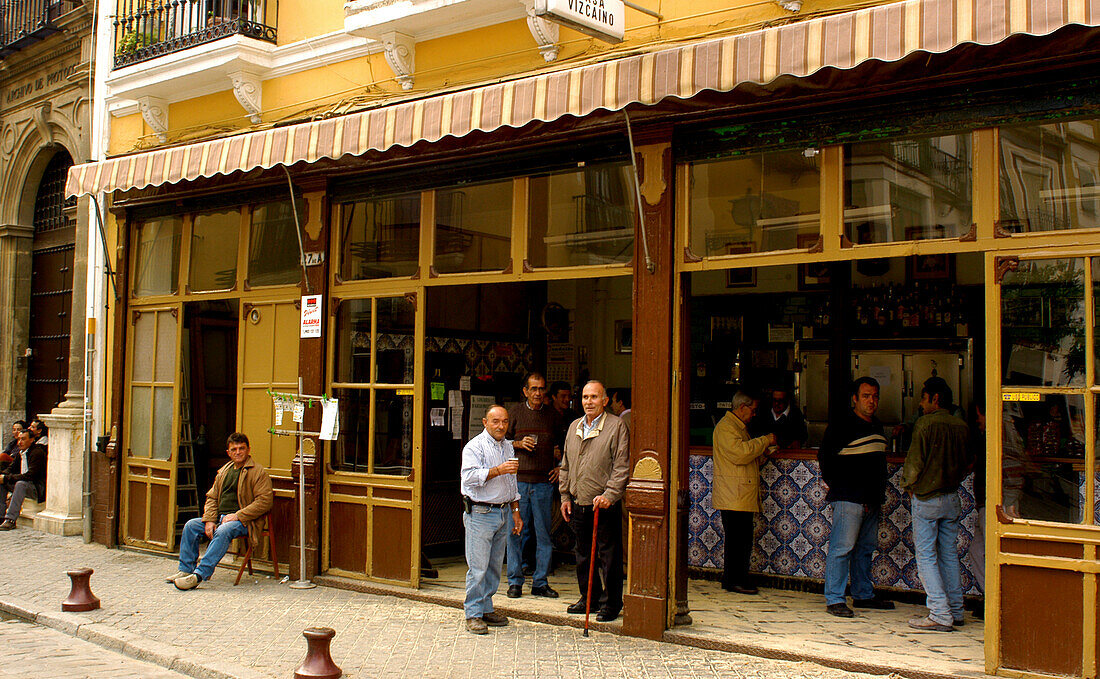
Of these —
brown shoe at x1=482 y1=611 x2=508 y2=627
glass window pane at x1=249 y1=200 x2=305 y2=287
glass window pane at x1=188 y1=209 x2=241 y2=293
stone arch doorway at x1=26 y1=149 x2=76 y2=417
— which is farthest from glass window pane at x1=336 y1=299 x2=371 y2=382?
stone arch doorway at x1=26 y1=149 x2=76 y2=417

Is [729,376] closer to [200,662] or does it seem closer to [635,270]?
[635,270]

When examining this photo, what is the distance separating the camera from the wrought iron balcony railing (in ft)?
33.8

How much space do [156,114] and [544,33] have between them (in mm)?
5575

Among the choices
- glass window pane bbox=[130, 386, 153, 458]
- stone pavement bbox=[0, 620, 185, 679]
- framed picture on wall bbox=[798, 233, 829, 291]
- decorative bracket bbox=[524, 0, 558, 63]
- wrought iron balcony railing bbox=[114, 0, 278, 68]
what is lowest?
stone pavement bbox=[0, 620, 185, 679]

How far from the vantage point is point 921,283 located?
9867 millimetres

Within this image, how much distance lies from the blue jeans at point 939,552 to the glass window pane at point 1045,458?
1.18 metres

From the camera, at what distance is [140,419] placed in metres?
11.4

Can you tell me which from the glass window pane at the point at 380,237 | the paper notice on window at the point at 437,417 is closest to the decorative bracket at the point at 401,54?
the glass window pane at the point at 380,237

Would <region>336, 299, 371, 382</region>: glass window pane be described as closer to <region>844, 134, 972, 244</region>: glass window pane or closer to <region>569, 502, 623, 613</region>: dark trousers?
<region>569, 502, 623, 613</region>: dark trousers

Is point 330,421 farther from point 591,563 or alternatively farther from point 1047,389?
point 1047,389

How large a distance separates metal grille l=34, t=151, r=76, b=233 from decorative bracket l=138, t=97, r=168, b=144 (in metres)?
4.18

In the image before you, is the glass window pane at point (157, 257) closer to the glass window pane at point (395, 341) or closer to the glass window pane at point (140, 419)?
the glass window pane at point (140, 419)

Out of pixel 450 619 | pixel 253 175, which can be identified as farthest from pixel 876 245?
pixel 253 175

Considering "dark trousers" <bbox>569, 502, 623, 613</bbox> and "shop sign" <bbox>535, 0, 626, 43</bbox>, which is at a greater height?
"shop sign" <bbox>535, 0, 626, 43</bbox>
